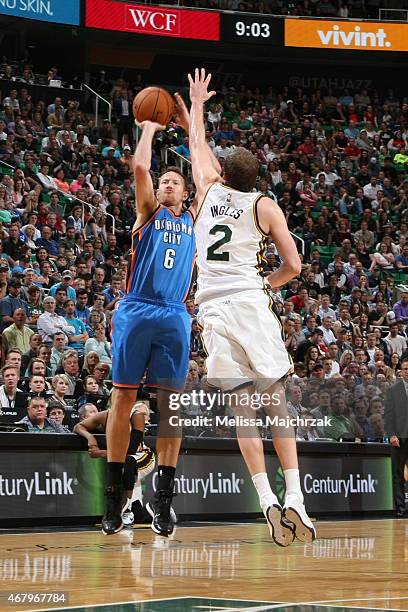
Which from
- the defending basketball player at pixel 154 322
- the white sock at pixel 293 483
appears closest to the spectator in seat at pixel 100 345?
the defending basketball player at pixel 154 322

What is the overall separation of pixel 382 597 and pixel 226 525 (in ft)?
21.2

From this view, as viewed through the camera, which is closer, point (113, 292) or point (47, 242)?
point (113, 292)

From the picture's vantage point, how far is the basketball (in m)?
6.55

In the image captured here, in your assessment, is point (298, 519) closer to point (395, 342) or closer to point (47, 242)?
point (47, 242)

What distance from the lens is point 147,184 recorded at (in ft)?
21.3

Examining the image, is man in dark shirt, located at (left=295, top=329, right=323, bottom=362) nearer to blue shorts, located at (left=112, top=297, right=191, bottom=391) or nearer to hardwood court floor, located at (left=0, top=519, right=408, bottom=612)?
hardwood court floor, located at (left=0, top=519, right=408, bottom=612)

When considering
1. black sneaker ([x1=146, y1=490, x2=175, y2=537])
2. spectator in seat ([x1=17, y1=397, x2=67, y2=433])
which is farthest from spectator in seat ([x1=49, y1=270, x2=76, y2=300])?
black sneaker ([x1=146, y1=490, x2=175, y2=537])

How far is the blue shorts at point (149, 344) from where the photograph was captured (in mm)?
6551

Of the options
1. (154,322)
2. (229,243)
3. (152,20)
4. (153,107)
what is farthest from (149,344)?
(152,20)

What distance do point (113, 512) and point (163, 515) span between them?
31cm

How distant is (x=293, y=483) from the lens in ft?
19.0

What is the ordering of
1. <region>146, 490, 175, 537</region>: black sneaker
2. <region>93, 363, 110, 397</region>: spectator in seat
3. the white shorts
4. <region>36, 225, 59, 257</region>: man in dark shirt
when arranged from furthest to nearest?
<region>36, 225, 59, 257</region>: man in dark shirt, <region>93, 363, 110, 397</region>: spectator in seat, <region>146, 490, 175, 537</region>: black sneaker, the white shorts

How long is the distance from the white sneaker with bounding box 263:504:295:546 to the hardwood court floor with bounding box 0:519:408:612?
284 millimetres

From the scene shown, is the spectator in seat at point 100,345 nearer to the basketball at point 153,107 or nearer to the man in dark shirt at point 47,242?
the man in dark shirt at point 47,242
